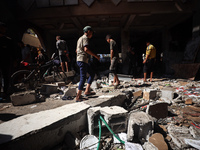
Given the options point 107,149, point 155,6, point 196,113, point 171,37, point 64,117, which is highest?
point 155,6

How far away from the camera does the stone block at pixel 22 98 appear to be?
9.16 ft

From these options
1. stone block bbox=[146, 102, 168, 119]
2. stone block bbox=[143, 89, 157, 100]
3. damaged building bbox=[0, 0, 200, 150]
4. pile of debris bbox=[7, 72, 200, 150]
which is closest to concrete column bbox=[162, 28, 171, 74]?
damaged building bbox=[0, 0, 200, 150]

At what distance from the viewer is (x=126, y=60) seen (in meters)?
9.29

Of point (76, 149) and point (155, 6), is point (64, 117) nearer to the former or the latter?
point (76, 149)

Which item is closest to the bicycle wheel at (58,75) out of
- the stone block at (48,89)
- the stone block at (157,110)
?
the stone block at (48,89)

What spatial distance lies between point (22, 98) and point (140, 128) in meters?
2.97

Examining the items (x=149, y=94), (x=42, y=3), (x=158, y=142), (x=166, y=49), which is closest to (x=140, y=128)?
(x=158, y=142)

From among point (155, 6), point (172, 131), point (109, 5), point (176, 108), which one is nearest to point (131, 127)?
point (172, 131)

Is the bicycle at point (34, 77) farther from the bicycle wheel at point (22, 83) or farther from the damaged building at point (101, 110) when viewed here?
the damaged building at point (101, 110)

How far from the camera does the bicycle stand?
13.5ft

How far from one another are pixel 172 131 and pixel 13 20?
28.0ft

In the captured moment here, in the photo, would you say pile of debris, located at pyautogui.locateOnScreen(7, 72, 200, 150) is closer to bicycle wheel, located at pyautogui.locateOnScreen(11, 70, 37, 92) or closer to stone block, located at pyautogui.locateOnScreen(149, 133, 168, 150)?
stone block, located at pyautogui.locateOnScreen(149, 133, 168, 150)

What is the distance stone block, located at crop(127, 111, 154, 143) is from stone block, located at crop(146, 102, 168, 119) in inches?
20.6

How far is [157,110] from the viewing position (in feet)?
7.52
